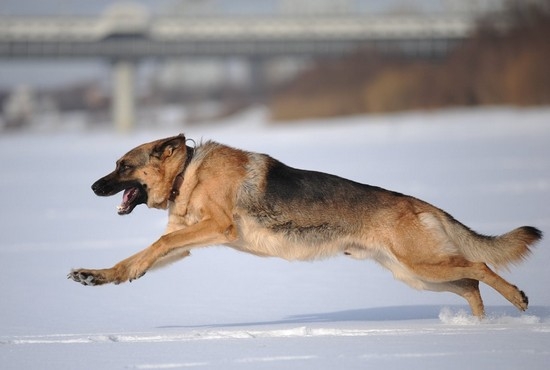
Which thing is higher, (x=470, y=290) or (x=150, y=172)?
(x=150, y=172)

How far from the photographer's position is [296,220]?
746cm

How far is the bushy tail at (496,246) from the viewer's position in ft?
24.7

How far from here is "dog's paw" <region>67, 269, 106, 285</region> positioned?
6902 mm

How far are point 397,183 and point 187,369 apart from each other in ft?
44.3

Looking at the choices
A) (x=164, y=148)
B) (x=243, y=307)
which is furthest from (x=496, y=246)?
(x=164, y=148)

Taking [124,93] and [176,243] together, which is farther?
[124,93]

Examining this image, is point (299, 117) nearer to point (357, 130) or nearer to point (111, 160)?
point (357, 130)

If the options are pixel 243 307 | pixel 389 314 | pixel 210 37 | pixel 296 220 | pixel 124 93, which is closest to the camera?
pixel 296 220

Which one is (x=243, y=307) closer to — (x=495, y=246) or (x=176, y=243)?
(x=176, y=243)

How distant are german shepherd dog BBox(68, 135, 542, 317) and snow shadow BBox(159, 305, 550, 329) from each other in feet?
1.04

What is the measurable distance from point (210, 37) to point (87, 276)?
3006 inches

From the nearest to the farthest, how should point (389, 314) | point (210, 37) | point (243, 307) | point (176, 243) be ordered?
point (176, 243) < point (389, 314) < point (243, 307) < point (210, 37)

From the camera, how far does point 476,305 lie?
7.55m

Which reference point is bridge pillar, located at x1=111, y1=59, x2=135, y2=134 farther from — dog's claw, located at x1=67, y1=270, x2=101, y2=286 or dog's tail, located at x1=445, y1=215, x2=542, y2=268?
dog's claw, located at x1=67, y1=270, x2=101, y2=286
